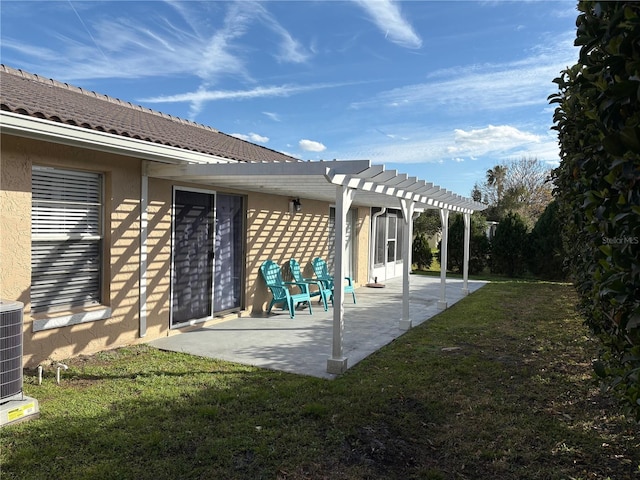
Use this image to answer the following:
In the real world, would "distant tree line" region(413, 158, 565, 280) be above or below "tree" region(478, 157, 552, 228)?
below

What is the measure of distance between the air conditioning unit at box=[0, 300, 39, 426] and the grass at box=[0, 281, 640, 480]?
134mm

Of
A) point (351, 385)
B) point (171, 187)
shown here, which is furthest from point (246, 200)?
point (351, 385)

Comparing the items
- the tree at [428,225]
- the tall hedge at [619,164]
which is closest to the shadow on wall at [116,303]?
the tall hedge at [619,164]

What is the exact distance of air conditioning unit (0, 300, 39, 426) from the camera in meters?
3.66

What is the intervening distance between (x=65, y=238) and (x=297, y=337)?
3606 millimetres

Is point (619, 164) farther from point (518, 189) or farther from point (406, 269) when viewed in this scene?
point (518, 189)

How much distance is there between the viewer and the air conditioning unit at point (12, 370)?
3664 millimetres

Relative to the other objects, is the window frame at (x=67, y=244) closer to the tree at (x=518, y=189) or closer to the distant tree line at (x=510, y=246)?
the distant tree line at (x=510, y=246)

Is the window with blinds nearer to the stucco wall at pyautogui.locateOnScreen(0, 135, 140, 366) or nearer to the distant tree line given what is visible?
the stucco wall at pyautogui.locateOnScreen(0, 135, 140, 366)

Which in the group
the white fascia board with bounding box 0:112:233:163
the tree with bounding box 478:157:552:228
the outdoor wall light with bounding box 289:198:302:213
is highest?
the tree with bounding box 478:157:552:228

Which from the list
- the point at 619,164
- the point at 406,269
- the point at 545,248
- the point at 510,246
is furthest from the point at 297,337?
the point at 510,246

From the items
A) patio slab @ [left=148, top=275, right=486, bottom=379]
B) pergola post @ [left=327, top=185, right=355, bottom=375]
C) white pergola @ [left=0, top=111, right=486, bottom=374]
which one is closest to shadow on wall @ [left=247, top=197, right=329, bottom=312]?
patio slab @ [left=148, top=275, right=486, bottom=379]

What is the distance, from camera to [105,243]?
583 cm

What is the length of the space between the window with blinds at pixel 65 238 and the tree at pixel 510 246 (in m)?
15.8
